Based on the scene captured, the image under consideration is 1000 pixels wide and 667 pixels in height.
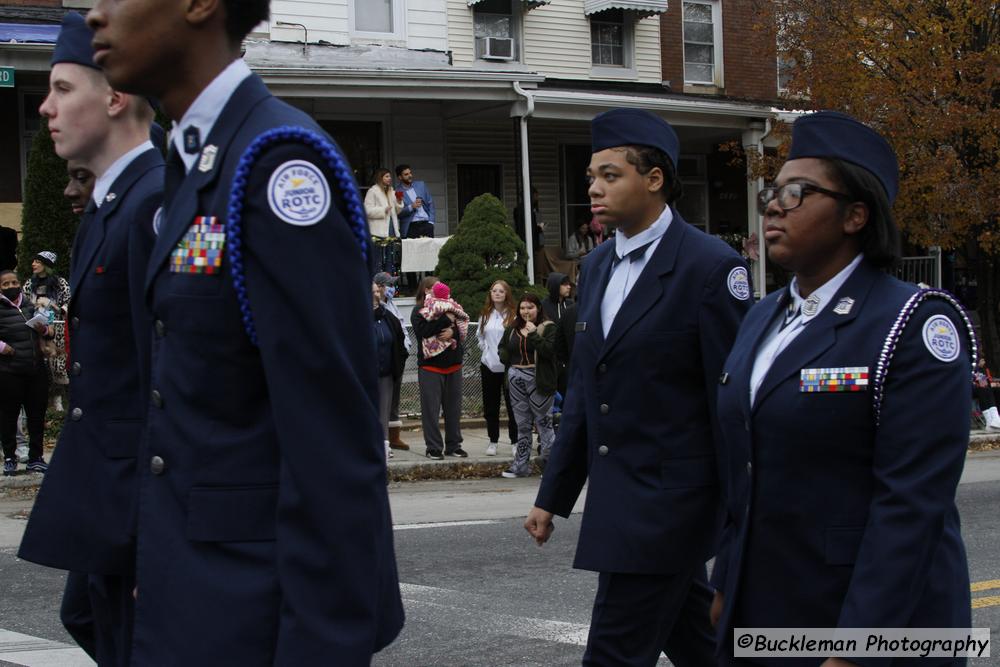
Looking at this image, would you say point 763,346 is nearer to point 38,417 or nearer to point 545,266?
point 38,417

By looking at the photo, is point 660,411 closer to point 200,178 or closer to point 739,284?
point 739,284

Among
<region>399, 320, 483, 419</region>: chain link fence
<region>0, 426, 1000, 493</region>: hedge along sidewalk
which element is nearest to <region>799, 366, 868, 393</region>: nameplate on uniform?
<region>0, 426, 1000, 493</region>: hedge along sidewalk

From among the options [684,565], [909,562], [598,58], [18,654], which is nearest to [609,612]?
[684,565]

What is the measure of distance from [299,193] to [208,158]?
261 mm

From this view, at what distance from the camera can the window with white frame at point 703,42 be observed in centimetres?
2620

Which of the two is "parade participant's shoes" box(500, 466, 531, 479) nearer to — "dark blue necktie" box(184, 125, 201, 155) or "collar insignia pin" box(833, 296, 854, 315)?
"collar insignia pin" box(833, 296, 854, 315)

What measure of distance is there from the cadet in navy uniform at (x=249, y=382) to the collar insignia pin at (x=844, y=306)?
1342 millimetres

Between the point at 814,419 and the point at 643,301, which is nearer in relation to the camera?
the point at 814,419

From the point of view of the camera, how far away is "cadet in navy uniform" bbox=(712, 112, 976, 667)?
298cm

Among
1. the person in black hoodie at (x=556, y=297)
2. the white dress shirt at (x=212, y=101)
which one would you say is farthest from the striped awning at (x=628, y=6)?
the white dress shirt at (x=212, y=101)

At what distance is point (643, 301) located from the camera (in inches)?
175

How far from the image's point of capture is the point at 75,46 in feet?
11.9

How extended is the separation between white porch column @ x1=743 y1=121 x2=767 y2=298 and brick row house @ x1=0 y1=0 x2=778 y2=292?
0.04m

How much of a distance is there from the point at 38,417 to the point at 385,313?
11.5 feet
